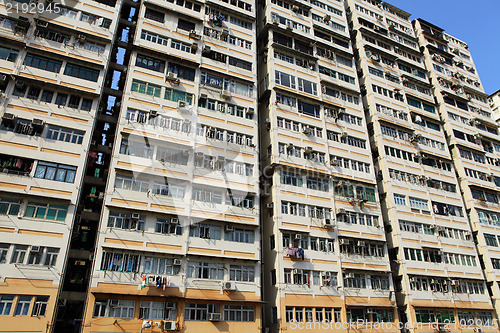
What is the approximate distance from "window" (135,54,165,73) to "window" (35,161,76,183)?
30.7ft

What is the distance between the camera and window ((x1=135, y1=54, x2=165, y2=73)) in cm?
2656

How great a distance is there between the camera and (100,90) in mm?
23922

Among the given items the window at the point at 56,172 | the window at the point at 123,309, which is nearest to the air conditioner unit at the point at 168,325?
the window at the point at 123,309

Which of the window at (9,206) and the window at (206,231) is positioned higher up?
the window at (9,206)

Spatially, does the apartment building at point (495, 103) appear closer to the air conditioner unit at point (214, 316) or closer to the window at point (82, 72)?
the air conditioner unit at point (214, 316)

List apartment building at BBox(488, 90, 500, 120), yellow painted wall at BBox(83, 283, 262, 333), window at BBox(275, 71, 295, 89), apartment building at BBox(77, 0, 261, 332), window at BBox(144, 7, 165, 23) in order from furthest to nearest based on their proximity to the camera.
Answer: apartment building at BBox(488, 90, 500, 120) → window at BBox(275, 71, 295, 89) → window at BBox(144, 7, 165, 23) → apartment building at BBox(77, 0, 261, 332) → yellow painted wall at BBox(83, 283, 262, 333)

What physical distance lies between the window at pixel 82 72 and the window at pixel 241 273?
15517 millimetres

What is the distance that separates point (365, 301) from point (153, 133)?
1917 centimetres

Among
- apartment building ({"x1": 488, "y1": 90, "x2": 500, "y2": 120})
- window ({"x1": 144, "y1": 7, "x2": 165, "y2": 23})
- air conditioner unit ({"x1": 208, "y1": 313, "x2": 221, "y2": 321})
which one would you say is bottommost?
air conditioner unit ({"x1": 208, "y1": 313, "x2": 221, "y2": 321})

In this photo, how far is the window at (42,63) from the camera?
910 inches

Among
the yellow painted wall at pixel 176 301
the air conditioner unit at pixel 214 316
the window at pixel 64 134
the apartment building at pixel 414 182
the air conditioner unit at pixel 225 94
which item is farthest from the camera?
the apartment building at pixel 414 182

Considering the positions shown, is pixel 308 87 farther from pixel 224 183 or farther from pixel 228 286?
pixel 228 286

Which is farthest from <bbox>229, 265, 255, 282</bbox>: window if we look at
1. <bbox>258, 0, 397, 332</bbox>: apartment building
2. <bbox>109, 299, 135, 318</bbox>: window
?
<bbox>109, 299, 135, 318</bbox>: window

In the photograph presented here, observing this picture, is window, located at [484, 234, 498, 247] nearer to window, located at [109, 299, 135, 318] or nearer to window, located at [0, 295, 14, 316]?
window, located at [109, 299, 135, 318]
